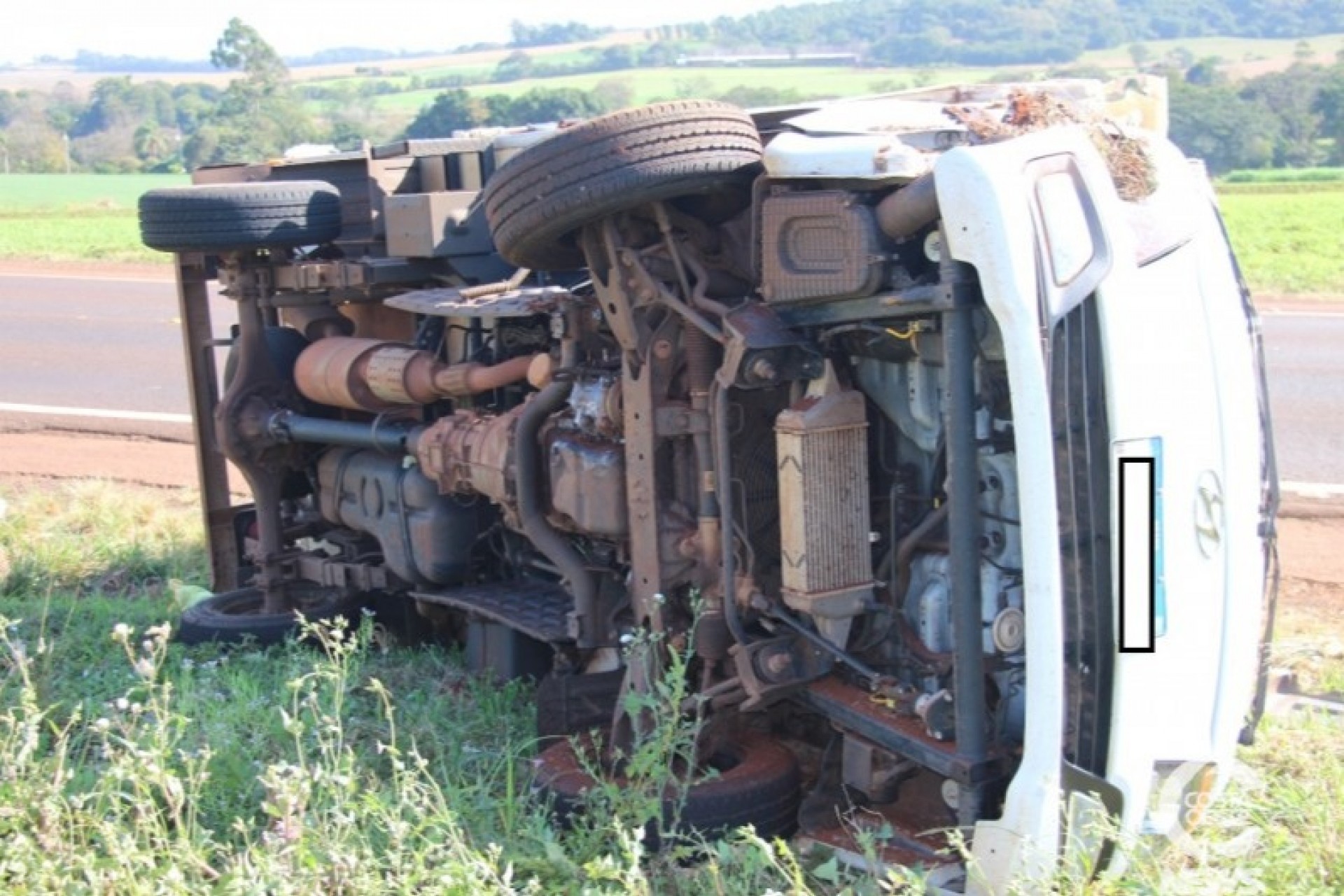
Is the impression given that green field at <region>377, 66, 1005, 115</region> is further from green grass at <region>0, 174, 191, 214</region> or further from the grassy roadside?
the grassy roadside

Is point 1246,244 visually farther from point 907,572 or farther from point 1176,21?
point 1176,21

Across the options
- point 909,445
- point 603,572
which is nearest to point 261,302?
point 603,572

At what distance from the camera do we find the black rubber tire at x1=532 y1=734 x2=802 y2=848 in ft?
13.8

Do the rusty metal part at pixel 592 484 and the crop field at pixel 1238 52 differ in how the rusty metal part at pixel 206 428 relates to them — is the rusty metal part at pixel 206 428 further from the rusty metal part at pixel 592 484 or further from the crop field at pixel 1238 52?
the crop field at pixel 1238 52

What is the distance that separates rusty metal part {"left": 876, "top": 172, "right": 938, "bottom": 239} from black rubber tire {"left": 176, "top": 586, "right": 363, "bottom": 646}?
9.23 ft

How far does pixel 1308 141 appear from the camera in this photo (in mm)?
52062

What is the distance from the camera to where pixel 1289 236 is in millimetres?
24281

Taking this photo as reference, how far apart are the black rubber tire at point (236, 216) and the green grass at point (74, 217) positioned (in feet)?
42.6

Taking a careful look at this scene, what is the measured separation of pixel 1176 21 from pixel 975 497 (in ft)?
299

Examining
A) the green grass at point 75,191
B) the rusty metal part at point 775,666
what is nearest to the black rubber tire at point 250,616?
the rusty metal part at point 775,666

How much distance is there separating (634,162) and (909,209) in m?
0.75

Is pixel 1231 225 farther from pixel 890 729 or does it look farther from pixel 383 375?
pixel 890 729

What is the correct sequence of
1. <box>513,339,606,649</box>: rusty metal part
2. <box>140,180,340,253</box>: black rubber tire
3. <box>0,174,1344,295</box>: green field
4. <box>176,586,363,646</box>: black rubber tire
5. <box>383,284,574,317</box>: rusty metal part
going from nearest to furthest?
1. <box>513,339,606,649</box>: rusty metal part
2. <box>383,284,574,317</box>: rusty metal part
3. <box>140,180,340,253</box>: black rubber tire
4. <box>176,586,363,646</box>: black rubber tire
5. <box>0,174,1344,295</box>: green field

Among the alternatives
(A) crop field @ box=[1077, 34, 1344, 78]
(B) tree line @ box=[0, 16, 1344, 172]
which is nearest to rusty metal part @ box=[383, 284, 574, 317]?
(B) tree line @ box=[0, 16, 1344, 172]
